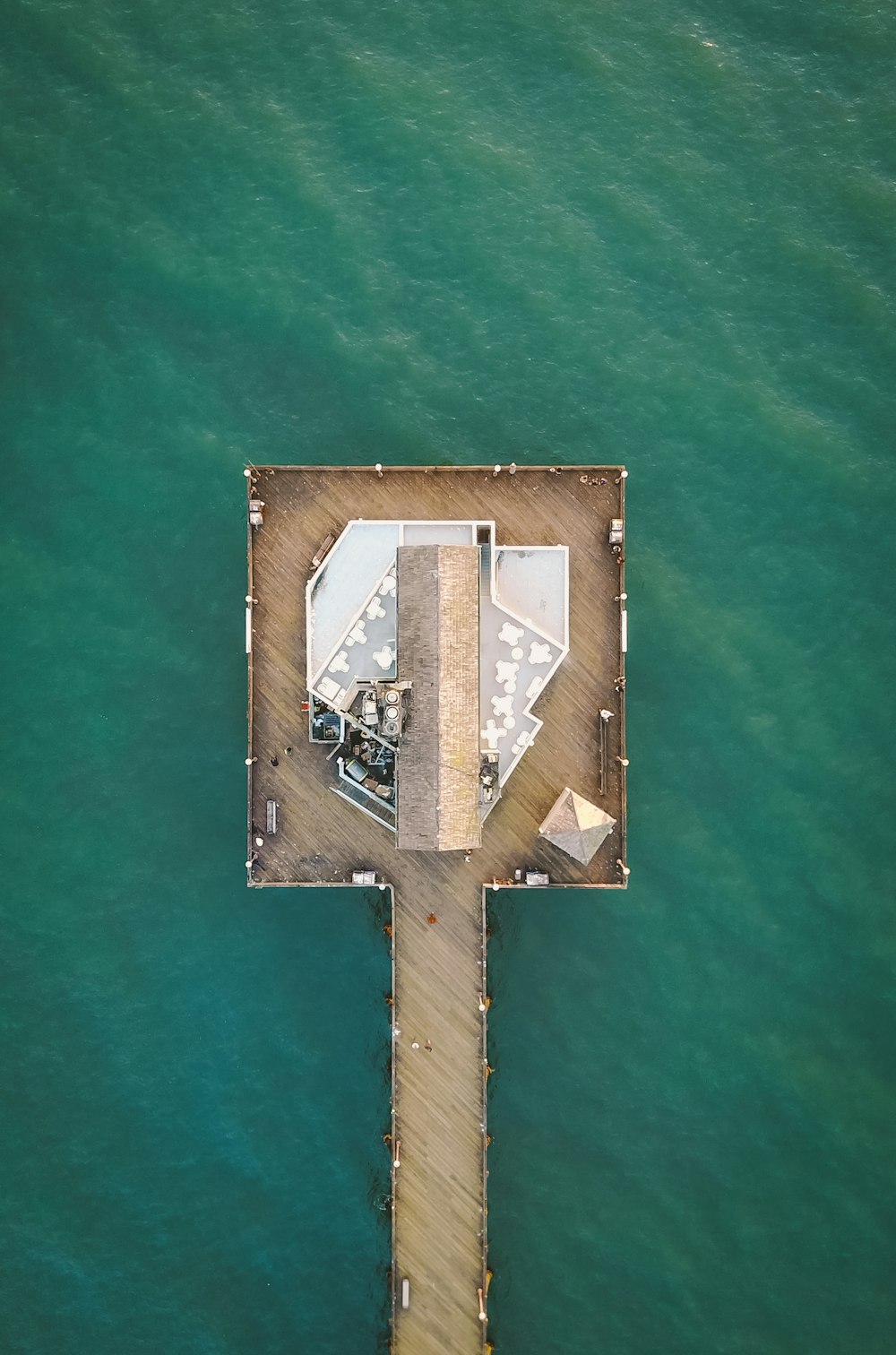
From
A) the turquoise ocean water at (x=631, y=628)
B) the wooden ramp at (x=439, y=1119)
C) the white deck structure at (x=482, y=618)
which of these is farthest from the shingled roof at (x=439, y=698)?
the turquoise ocean water at (x=631, y=628)

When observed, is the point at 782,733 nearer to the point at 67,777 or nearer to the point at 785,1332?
the point at 785,1332

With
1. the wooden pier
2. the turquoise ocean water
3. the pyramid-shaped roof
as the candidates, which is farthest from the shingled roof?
the turquoise ocean water

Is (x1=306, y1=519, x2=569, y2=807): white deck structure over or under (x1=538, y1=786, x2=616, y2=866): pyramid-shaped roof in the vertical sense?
over

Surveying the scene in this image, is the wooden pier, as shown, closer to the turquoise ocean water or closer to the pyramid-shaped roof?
the pyramid-shaped roof

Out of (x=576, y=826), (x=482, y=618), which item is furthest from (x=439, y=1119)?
(x=482, y=618)

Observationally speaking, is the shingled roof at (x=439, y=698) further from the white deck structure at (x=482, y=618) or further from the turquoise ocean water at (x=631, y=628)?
the turquoise ocean water at (x=631, y=628)

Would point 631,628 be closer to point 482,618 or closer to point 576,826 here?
point 482,618

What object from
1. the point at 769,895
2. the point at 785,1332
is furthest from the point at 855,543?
the point at 785,1332
